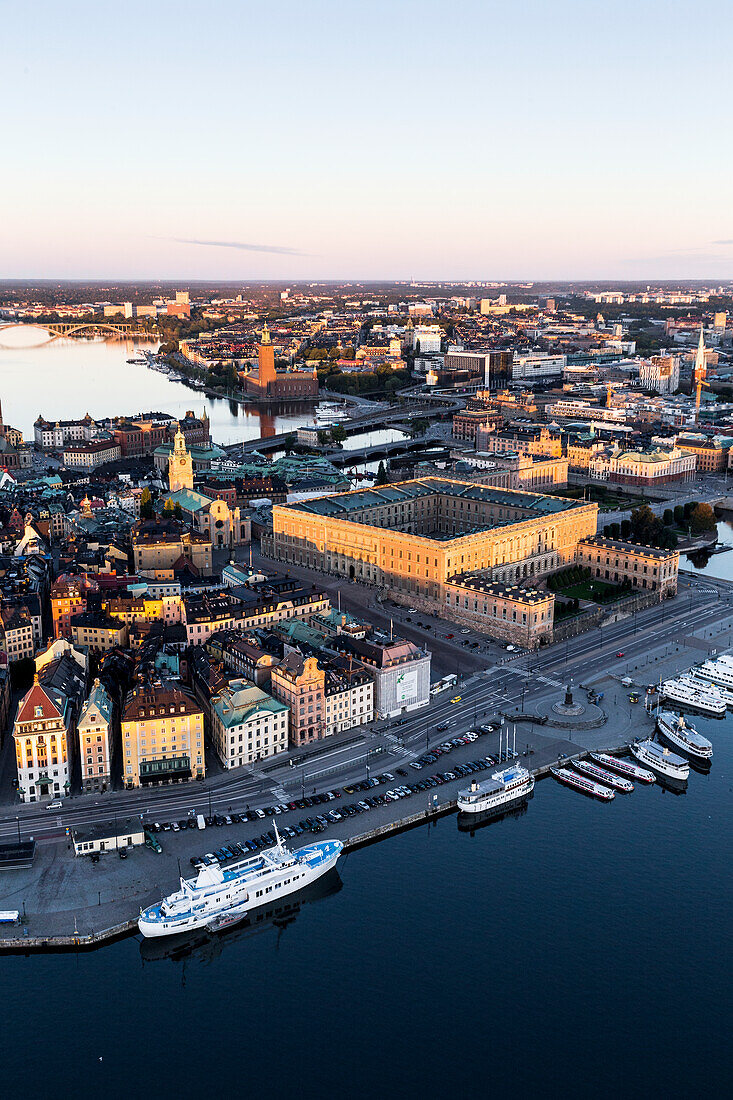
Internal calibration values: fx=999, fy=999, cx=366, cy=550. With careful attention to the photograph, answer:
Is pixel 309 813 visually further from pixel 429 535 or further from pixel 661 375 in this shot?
pixel 661 375

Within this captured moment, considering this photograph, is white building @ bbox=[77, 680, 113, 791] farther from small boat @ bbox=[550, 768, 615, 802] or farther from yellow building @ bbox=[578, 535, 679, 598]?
yellow building @ bbox=[578, 535, 679, 598]

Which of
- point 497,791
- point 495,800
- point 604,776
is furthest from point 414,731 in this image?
point 604,776

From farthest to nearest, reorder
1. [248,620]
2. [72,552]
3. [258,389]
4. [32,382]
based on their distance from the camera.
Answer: [32,382] → [258,389] → [72,552] → [248,620]

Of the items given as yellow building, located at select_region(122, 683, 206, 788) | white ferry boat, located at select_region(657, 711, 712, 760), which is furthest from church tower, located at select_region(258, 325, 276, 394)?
yellow building, located at select_region(122, 683, 206, 788)

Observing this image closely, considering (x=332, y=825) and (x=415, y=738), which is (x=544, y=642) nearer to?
(x=415, y=738)

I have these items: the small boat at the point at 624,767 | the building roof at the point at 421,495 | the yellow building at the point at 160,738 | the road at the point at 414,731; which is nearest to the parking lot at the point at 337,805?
the road at the point at 414,731

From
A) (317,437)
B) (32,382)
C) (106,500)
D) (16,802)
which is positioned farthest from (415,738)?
(32,382)
